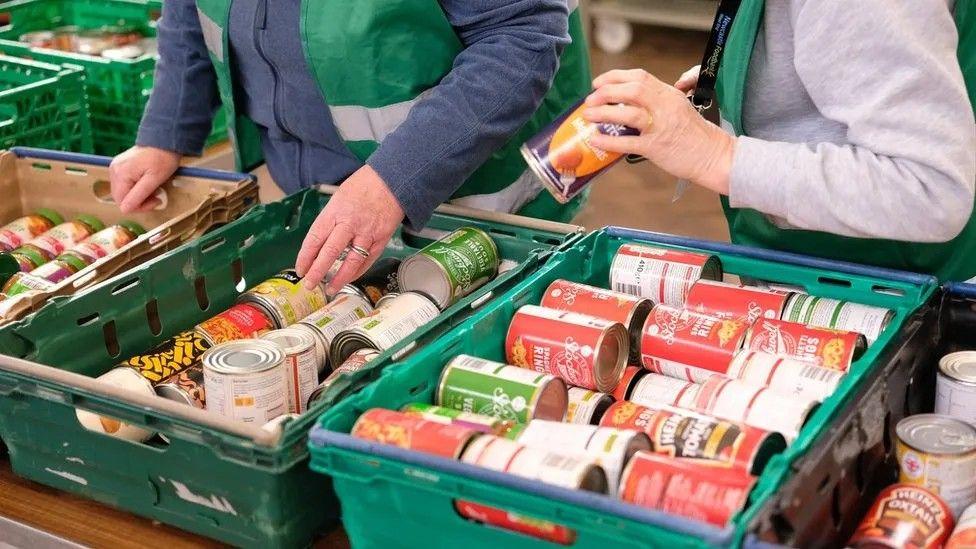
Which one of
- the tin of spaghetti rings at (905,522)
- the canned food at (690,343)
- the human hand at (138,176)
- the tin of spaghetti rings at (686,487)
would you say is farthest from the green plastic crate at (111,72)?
the tin of spaghetti rings at (905,522)

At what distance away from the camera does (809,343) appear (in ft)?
4.60

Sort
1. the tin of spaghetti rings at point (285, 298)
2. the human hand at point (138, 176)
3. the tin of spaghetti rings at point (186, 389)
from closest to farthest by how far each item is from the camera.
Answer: the tin of spaghetti rings at point (186, 389) < the tin of spaghetti rings at point (285, 298) < the human hand at point (138, 176)

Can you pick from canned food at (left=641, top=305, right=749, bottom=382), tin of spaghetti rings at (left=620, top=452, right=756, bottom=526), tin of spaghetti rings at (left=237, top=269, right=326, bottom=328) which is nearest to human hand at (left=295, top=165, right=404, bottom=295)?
tin of spaghetti rings at (left=237, top=269, right=326, bottom=328)

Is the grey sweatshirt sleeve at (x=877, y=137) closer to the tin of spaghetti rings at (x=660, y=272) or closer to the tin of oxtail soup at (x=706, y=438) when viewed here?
the tin of spaghetti rings at (x=660, y=272)

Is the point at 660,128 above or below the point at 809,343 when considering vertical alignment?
above

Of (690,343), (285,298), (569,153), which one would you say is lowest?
(285,298)

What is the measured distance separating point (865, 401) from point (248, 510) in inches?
27.8

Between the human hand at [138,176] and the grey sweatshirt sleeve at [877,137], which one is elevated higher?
the grey sweatshirt sleeve at [877,137]

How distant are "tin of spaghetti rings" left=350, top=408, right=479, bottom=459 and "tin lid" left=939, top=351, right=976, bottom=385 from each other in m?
0.60

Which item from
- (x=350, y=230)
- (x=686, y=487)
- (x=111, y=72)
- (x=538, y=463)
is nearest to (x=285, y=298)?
(x=350, y=230)

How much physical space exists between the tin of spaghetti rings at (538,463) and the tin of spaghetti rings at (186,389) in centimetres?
48

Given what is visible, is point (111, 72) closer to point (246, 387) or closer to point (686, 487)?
point (246, 387)

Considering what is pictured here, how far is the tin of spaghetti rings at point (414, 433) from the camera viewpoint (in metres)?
1.16

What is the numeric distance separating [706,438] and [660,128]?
1.52ft
